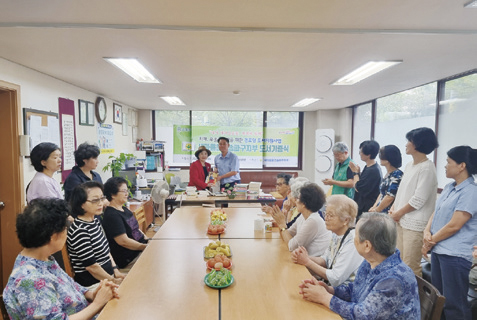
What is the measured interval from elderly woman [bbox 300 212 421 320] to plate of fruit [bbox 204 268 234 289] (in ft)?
1.52

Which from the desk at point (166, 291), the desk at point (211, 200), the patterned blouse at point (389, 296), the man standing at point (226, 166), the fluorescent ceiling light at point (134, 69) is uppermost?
the fluorescent ceiling light at point (134, 69)

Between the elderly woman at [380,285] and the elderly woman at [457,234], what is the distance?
1.07 m

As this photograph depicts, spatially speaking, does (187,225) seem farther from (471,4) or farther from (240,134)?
(240,134)

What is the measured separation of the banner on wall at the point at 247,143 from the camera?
7.77 meters

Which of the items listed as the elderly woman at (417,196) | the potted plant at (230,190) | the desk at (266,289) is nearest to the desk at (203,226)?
the desk at (266,289)

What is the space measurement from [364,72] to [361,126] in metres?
3.46

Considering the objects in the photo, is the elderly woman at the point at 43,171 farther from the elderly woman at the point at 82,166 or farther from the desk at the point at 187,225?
the desk at the point at 187,225

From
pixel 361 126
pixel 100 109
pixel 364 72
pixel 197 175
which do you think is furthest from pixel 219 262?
pixel 361 126

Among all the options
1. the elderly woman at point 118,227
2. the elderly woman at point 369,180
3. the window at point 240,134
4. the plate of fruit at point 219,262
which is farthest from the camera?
the window at point 240,134

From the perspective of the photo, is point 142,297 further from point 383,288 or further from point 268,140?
point 268,140

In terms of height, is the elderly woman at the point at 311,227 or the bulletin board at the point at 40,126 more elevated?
the bulletin board at the point at 40,126

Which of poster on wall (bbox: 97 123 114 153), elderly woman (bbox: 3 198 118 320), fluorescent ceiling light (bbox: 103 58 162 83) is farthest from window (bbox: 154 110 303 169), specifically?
elderly woman (bbox: 3 198 118 320)

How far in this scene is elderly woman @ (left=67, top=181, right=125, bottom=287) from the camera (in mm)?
2002

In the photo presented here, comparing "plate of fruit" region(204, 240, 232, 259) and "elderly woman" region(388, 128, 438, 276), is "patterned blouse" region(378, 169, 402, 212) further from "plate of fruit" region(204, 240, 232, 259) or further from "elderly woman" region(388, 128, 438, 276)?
"plate of fruit" region(204, 240, 232, 259)
